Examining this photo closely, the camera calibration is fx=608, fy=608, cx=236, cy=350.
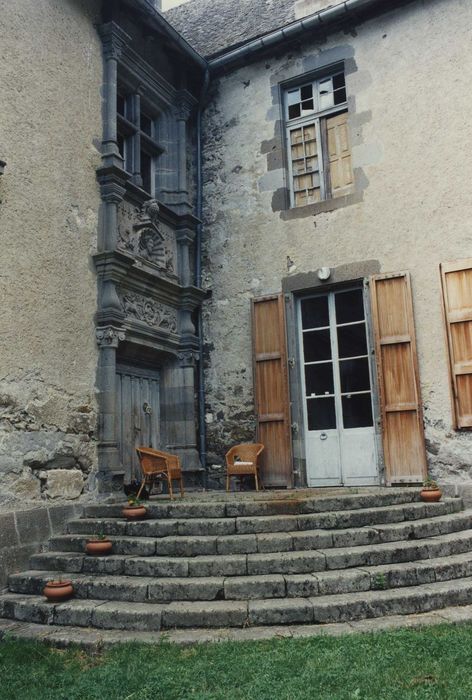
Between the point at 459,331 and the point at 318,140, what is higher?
the point at 318,140

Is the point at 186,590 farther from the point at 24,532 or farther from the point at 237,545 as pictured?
the point at 24,532

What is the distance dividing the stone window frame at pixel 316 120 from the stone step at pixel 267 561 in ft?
14.6

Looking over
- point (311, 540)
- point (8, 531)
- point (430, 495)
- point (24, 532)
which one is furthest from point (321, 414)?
point (8, 531)

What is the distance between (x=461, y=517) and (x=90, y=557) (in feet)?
10.2

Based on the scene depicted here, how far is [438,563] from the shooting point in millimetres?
4301

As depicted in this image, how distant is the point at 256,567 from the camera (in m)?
4.21

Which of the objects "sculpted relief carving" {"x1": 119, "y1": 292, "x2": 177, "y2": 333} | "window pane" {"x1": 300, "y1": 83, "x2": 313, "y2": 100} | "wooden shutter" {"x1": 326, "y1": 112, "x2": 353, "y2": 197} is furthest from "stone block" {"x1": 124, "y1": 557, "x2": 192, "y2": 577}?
"window pane" {"x1": 300, "y1": 83, "x2": 313, "y2": 100}

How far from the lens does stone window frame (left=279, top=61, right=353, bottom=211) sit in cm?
768

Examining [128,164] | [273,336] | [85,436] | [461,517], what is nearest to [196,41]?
[128,164]

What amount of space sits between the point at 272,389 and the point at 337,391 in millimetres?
773

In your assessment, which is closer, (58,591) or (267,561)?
(58,591)

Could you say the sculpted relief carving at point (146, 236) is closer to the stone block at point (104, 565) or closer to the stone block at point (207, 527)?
the stone block at point (207, 527)

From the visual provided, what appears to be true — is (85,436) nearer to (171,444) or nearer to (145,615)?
(171,444)

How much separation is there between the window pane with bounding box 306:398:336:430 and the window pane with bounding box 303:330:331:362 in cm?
52
